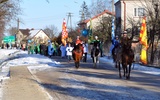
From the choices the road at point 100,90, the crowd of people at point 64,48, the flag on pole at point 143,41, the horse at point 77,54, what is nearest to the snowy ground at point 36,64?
the flag on pole at point 143,41

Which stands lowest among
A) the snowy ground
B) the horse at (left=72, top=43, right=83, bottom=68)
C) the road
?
the road

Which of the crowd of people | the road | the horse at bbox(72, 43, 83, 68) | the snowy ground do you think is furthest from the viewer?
the horse at bbox(72, 43, 83, 68)

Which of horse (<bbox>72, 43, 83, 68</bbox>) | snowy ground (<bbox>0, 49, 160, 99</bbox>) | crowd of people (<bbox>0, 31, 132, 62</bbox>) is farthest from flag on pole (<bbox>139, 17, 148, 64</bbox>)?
horse (<bbox>72, 43, 83, 68</bbox>)

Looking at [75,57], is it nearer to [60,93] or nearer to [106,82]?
[106,82]

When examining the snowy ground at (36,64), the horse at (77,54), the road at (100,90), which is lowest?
the road at (100,90)

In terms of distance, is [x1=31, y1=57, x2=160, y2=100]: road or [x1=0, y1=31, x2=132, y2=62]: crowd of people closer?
[x1=31, y1=57, x2=160, y2=100]: road

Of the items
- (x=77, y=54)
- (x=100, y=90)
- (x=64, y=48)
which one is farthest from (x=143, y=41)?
(x=100, y=90)

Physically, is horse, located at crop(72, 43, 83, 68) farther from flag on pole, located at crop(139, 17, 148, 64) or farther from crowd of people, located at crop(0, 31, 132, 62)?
flag on pole, located at crop(139, 17, 148, 64)

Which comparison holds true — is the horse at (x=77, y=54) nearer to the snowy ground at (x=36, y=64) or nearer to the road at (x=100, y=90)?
the snowy ground at (x=36, y=64)

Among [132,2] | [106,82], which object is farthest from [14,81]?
[132,2]

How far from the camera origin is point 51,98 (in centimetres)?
1227

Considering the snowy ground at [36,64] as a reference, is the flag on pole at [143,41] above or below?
above

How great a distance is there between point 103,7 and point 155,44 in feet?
184

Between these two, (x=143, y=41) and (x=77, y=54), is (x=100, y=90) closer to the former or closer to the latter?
(x=77, y=54)
